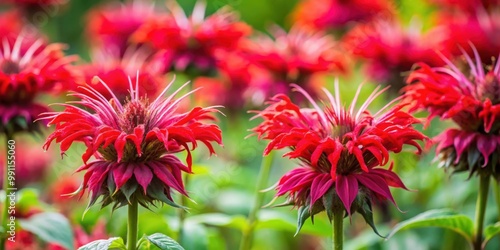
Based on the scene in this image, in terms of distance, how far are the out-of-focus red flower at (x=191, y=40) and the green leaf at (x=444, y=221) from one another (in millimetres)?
659

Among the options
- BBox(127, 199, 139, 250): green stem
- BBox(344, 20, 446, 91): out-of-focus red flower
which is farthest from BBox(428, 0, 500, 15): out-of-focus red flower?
BBox(127, 199, 139, 250): green stem

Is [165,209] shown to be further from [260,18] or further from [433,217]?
[260,18]

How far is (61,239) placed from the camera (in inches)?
55.7

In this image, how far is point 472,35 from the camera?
6.41 feet

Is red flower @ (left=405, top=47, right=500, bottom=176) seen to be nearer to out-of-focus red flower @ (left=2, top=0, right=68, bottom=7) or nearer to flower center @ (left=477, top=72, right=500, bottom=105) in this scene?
flower center @ (left=477, top=72, right=500, bottom=105)

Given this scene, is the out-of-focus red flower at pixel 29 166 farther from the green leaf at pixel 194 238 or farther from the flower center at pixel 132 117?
the flower center at pixel 132 117

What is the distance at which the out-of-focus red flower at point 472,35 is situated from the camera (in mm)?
1916

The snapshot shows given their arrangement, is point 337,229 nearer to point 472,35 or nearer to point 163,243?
point 163,243

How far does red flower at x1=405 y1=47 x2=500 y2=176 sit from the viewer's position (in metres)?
1.28

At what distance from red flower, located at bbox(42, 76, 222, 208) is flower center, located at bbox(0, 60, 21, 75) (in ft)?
1.18

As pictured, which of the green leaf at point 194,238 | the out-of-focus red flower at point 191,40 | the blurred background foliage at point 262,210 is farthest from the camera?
the out-of-focus red flower at point 191,40

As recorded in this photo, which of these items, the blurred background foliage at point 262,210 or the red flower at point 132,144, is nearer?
the red flower at point 132,144

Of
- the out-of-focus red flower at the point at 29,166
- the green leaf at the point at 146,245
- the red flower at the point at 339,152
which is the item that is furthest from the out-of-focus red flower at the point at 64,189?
the red flower at the point at 339,152

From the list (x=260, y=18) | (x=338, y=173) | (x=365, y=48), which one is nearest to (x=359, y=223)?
(x=365, y=48)
